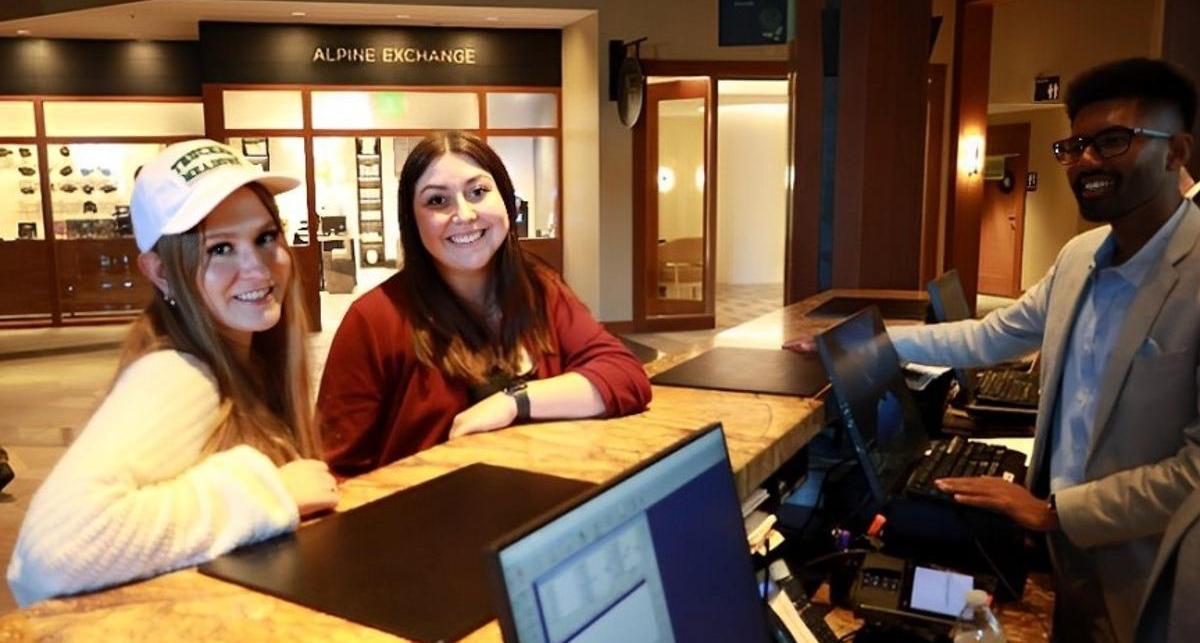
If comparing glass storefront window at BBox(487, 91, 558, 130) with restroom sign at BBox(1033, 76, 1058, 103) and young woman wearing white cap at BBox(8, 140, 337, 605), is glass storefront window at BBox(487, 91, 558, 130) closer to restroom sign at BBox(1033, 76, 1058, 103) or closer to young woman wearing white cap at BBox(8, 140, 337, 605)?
restroom sign at BBox(1033, 76, 1058, 103)

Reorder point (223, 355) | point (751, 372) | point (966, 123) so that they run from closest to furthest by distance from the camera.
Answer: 1. point (223, 355)
2. point (751, 372)
3. point (966, 123)

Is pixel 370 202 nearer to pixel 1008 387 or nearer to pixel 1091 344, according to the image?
pixel 1008 387

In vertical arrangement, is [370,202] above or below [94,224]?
above

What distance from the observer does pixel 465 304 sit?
73.4 inches

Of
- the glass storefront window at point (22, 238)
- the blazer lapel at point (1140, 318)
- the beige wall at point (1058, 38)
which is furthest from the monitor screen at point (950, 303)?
the glass storefront window at point (22, 238)

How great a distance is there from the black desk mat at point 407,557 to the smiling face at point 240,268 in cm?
35

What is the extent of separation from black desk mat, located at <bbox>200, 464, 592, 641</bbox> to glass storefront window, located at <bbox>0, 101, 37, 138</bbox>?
1151cm

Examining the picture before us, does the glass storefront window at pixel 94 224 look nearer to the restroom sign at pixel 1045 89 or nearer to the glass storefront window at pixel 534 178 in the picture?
the glass storefront window at pixel 534 178

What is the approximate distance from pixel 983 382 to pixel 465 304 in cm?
189

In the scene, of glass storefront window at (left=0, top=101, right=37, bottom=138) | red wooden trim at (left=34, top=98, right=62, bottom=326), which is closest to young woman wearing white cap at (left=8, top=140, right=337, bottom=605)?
red wooden trim at (left=34, top=98, right=62, bottom=326)

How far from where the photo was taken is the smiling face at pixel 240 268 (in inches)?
51.3

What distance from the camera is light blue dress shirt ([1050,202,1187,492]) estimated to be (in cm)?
175

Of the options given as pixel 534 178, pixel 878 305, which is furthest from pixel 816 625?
pixel 534 178

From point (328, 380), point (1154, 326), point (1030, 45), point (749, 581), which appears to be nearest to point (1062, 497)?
point (1154, 326)
